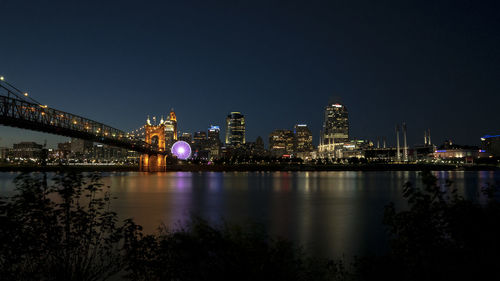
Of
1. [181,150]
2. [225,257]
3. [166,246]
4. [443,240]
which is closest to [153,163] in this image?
[181,150]

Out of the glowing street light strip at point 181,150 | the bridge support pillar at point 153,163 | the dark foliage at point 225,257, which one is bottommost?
the dark foliage at point 225,257

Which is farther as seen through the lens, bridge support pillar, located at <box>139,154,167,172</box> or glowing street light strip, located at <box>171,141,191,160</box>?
glowing street light strip, located at <box>171,141,191,160</box>

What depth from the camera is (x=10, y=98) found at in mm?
38125

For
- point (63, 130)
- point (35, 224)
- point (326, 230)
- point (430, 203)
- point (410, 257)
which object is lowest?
point (326, 230)

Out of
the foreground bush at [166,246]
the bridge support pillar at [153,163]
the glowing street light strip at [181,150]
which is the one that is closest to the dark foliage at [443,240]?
the foreground bush at [166,246]

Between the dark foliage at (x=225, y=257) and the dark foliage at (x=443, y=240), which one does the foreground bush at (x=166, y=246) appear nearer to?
the dark foliage at (x=225, y=257)

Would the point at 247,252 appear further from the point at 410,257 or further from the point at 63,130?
the point at 63,130

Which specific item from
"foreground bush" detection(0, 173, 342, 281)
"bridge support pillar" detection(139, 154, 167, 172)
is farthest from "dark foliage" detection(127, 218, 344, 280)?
"bridge support pillar" detection(139, 154, 167, 172)

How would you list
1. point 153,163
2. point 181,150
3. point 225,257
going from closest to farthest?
1. point 225,257
2. point 153,163
3. point 181,150

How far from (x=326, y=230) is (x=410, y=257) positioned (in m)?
19.6

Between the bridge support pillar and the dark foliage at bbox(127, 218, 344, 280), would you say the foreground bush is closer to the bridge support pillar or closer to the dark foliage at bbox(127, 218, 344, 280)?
the dark foliage at bbox(127, 218, 344, 280)

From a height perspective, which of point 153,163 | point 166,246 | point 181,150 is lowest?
point 166,246

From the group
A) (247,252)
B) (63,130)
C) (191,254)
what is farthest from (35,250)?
(63,130)

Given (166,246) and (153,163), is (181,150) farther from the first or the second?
(166,246)
